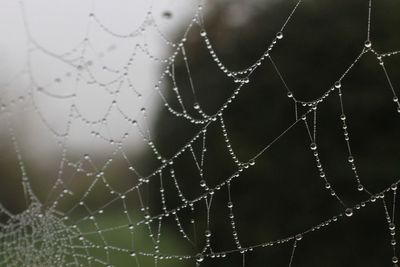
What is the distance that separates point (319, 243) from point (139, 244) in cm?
221

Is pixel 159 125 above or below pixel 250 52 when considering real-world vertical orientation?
below

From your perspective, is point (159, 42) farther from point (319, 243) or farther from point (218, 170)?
point (319, 243)

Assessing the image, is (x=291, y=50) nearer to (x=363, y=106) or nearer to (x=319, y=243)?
(x=363, y=106)

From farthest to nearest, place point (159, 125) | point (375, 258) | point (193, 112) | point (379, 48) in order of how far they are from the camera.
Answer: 1. point (159, 125)
2. point (193, 112)
3. point (375, 258)
4. point (379, 48)

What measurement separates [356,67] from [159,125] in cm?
187

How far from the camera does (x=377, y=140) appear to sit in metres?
3.31

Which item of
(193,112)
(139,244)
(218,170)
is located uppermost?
(193,112)

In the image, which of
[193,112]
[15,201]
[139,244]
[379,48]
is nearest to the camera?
[379,48]

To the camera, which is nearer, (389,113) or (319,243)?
(389,113)

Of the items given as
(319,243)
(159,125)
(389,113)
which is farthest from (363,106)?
(159,125)

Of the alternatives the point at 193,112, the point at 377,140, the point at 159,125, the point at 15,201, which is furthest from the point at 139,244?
the point at 377,140

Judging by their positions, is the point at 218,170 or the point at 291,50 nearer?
the point at 291,50

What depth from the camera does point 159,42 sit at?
3.99m

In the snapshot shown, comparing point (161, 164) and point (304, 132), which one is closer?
point (304, 132)
